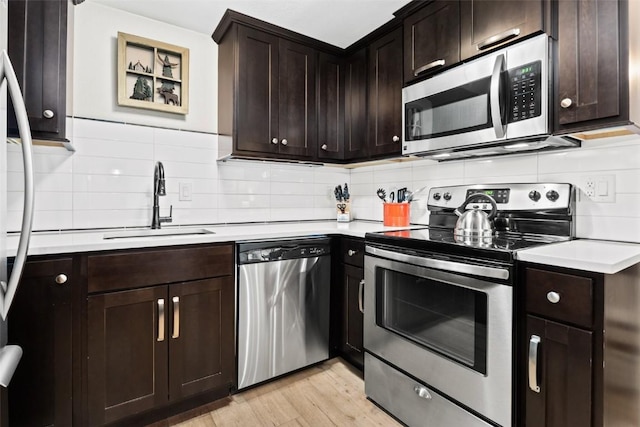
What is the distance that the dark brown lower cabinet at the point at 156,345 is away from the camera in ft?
4.96

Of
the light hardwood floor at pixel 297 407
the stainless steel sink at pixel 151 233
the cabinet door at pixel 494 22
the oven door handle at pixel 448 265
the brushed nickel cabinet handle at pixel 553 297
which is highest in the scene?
the cabinet door at pixel 494 22

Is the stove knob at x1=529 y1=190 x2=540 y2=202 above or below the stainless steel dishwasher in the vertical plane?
above

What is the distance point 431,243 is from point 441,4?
129cm

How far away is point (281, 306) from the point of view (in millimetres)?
1979

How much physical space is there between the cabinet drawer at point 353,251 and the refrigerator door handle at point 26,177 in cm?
153

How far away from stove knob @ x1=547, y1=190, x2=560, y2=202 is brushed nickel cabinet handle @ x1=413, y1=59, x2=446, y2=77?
85 centimetres

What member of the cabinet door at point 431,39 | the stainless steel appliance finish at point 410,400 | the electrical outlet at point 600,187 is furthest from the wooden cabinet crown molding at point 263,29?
the stainless steel appliance finish at point 410,400

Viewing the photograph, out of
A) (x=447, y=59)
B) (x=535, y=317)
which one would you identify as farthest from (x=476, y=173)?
(x=535, y=317)

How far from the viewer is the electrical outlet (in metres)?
1.51

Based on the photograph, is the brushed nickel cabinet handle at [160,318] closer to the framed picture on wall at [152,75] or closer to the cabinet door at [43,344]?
the cabinet door at [43,344]

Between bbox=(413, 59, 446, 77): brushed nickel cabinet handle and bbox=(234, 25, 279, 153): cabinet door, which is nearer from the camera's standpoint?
bbox=(413, 59, 446, 77): brushed nickel cabinet handle

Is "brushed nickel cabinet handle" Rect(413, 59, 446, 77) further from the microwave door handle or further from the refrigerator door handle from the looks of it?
the refrigerator door handle

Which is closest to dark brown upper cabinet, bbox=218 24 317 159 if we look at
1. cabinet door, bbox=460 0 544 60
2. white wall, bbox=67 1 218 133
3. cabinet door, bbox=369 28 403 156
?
white wall, bbox=67 1 218 133

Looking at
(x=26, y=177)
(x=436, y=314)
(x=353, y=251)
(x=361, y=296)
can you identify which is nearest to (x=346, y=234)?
(x=353, y=251)
